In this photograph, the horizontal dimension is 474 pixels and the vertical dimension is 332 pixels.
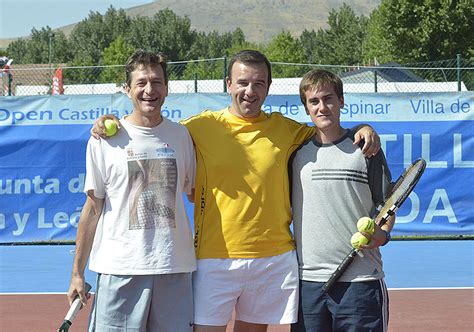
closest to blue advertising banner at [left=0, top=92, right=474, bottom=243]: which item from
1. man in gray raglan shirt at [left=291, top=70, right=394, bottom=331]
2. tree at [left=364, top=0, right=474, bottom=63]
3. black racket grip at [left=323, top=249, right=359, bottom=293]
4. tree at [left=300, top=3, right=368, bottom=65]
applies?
man in gray raglan shirt at [left=291, top=70, right=394, bottom=331]

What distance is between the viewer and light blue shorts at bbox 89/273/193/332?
4.39m

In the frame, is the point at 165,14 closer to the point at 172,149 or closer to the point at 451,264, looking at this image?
the point at 451,264

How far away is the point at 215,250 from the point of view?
15.1 feet

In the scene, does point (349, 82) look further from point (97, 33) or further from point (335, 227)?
point (97, 33)

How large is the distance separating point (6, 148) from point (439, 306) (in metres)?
6.31

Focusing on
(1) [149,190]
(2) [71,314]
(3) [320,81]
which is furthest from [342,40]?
(2) [71,314]

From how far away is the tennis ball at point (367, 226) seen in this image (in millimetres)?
4336

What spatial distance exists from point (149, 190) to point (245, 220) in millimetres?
541

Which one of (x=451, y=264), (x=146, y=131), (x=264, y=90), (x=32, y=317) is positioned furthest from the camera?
(x=451, y=264)

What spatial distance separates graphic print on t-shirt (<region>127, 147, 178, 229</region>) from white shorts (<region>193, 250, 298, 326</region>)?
38 cm

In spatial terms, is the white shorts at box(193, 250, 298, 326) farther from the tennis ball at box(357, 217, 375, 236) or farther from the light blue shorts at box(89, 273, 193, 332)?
the tennis ball at box(357, 217, 375, 236)

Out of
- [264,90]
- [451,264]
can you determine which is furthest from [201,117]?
[451,264]

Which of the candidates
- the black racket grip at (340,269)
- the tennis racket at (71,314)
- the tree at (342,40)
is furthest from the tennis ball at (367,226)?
the tree at (342,40)

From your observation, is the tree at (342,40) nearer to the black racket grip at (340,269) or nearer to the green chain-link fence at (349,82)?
the green chain-link fence at (349,82)
